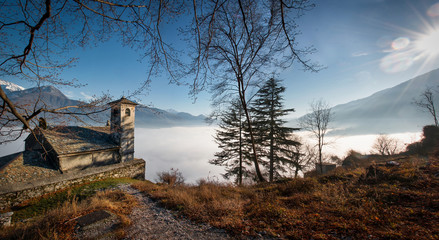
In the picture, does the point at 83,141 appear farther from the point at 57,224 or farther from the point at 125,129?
the point at 57,224

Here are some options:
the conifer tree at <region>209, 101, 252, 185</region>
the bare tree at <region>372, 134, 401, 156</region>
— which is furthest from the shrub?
the bare tree at <region>372, 134, 401, 156</region>

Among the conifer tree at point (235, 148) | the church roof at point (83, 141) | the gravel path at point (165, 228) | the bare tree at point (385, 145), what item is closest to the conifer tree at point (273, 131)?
the conifer tree at point (235, 148)

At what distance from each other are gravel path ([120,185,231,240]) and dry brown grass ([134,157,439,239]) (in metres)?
0.27

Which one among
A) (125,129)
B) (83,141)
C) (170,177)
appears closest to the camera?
(170,177)

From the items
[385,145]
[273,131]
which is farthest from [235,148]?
[385,145]

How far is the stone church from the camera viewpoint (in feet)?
45.4

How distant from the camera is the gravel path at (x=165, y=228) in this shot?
3.46 metres

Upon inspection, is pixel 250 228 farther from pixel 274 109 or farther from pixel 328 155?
pixel 328 155

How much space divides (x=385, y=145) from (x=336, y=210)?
3594 centimetres

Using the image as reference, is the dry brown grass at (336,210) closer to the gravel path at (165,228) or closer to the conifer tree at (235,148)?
the gravel path at (165,228)

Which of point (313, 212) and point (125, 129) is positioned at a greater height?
point (125, 129)

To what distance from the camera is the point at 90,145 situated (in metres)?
16.2

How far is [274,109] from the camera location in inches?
596

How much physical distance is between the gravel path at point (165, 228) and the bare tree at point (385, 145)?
35.9 meters
